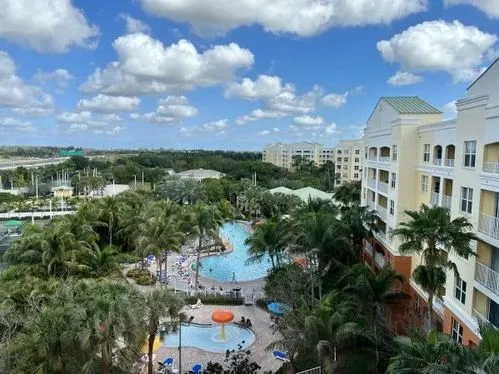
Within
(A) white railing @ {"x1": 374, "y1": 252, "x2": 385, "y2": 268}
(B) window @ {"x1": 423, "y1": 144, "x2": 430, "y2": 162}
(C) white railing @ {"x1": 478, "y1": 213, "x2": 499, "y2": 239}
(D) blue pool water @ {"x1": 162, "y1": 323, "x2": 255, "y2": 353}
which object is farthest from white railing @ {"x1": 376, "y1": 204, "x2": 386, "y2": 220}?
(C) white railing @ {"x1": 478, "y1": 213, "x2": 499, "y2": 239}

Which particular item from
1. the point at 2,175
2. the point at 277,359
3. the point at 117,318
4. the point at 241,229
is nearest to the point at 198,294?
the point at 277,359

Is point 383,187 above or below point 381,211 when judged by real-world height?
above

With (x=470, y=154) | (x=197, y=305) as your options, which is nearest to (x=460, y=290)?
(x=470, y=154)

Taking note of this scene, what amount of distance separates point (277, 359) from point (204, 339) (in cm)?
516

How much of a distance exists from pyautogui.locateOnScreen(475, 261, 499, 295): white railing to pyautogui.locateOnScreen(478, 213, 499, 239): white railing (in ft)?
4.64

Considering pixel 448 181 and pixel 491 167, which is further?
pixel 448 181

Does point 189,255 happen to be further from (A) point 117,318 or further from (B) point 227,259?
(A) point 117,318

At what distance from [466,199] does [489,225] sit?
2135 millimetres

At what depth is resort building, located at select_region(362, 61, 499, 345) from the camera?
53.2 ft

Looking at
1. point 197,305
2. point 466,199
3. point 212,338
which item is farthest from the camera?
point 197,305

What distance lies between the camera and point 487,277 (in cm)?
1603

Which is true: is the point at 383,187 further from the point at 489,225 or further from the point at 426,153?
the point at 489,225

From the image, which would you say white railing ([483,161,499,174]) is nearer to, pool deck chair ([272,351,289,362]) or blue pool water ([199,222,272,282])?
pool deck chair ([272,351,289,362])

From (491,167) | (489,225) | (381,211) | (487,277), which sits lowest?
(487,277)
